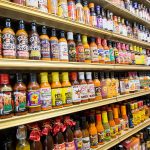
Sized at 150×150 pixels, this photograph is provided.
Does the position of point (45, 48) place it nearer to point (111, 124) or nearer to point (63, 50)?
point (63, 50)

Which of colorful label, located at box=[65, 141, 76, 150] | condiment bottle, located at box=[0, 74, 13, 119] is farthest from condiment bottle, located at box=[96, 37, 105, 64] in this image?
condiment bottle, located at box=[0, 74, 13, 119]

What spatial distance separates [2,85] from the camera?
3.04 ft

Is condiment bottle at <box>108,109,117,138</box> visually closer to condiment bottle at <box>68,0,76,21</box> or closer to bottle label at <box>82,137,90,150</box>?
bottle label at <box>82,137,90,150</box>

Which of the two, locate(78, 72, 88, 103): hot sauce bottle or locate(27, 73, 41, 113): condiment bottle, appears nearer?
locate(27, 73, 41, 113): condiment bottle

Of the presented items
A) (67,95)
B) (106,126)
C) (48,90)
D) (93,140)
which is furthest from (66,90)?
(106,126)

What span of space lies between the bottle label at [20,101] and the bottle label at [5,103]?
0.10ft

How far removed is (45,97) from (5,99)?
233 mm

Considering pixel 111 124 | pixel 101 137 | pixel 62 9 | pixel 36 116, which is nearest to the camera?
pixel 36 116

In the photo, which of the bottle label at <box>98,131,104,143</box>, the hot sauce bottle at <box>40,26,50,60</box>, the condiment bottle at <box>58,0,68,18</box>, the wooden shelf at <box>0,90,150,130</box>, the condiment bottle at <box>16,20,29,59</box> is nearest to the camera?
the wooden shelf at <box>0,90,150,130</box>

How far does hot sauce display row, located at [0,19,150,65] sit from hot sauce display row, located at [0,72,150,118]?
11cm

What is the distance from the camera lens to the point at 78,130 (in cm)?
130

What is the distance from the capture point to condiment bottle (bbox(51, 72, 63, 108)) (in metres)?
1.12

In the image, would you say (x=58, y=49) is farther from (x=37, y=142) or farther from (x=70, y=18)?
(x=37, y=142)

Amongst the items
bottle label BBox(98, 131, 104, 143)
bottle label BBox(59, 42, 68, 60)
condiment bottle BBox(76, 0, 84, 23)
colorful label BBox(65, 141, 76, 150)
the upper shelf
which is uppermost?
condiment bottle BBox(76, 0, 84, 23)
